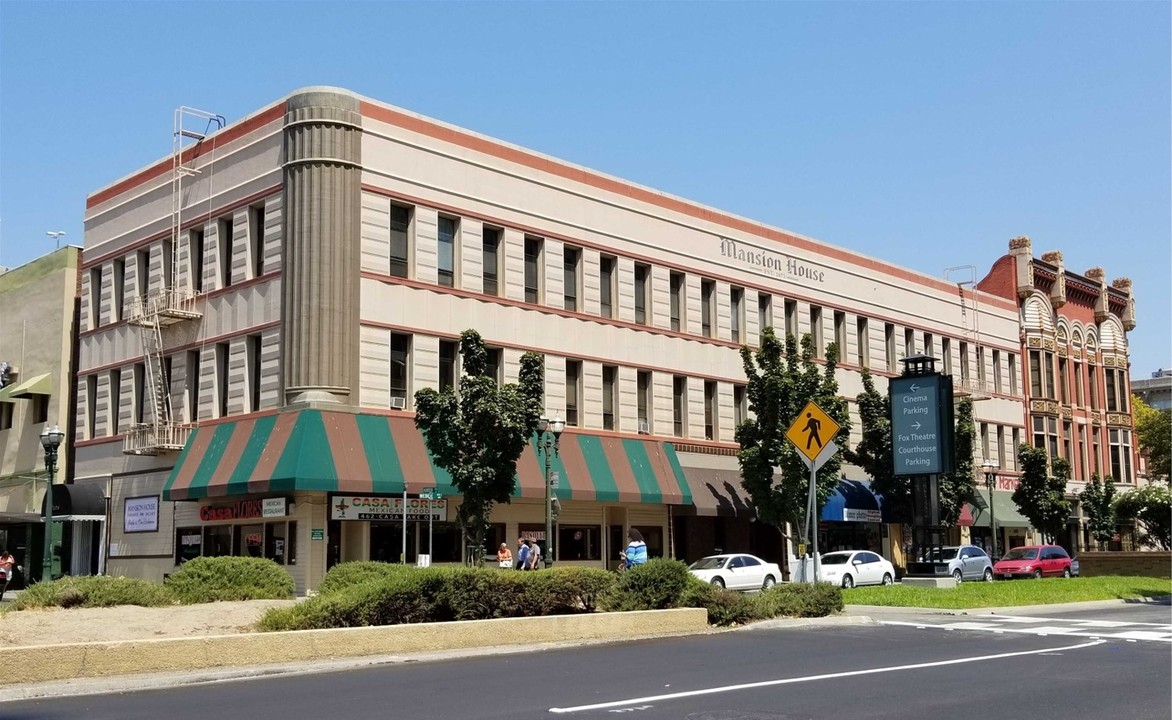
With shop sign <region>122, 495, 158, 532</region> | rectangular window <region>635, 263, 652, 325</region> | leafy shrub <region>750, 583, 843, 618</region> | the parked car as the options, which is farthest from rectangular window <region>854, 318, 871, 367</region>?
shop sign <region>122, 495, 158, 532</region>

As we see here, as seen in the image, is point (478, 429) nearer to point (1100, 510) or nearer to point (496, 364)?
point (496, 364)

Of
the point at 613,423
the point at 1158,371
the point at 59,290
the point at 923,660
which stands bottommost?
the point at 923,660

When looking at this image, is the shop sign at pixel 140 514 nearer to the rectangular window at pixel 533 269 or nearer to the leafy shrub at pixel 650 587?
the rectangular window at pixel 533 269

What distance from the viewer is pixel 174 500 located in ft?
110

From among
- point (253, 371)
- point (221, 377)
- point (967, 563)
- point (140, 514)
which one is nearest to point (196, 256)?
point (221, 377)

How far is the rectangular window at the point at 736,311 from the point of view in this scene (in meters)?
44.2

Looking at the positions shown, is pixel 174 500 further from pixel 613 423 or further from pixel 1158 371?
pixel 1158 371

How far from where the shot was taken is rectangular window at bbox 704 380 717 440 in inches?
1684

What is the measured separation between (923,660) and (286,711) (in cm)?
872

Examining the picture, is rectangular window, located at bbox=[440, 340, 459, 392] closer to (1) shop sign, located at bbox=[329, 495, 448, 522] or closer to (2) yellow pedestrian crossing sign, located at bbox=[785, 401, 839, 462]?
(1) shop sign, located at bbox=[329, 495, 448, 522]

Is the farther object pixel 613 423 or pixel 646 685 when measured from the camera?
pixel 613 423

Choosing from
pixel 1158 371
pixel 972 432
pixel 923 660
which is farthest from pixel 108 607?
pixel 1158 371

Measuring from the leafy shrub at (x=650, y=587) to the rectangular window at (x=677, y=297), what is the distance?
2137 centimetres

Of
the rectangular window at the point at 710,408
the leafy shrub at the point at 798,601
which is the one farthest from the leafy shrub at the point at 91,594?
the rectangular window at the point at 710,408
